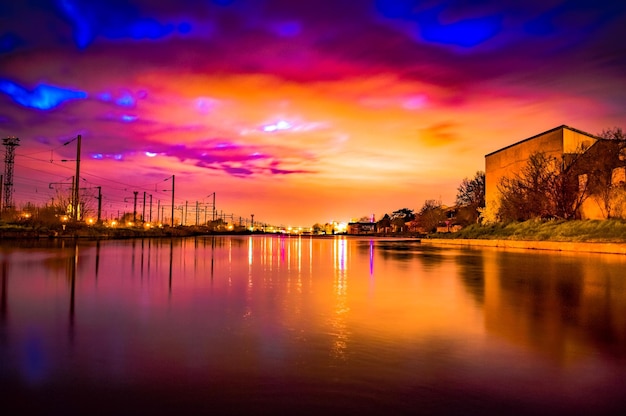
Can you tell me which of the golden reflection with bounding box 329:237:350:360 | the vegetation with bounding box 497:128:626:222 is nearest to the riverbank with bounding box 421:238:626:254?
the vegetation with bounding box 497:128:626:222

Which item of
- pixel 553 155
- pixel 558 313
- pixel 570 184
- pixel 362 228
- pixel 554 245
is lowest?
pixel 558 313

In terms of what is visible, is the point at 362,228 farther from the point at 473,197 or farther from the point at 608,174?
the point at 608,174

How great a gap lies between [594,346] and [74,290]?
989 centimetres

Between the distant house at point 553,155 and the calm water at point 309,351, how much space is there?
3282cm

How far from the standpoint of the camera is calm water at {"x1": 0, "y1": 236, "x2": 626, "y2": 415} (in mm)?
3656

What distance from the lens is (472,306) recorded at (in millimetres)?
8359

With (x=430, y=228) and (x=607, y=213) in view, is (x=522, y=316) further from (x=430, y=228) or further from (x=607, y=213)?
(x=430, y=228)

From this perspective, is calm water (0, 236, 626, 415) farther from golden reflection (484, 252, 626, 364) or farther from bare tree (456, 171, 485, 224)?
bare tree (456, 171, 485, 224)

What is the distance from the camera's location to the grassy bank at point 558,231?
28.1 m

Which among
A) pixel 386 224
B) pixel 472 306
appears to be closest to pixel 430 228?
pixel 386 224

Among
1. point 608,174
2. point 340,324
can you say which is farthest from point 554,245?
point 340,324

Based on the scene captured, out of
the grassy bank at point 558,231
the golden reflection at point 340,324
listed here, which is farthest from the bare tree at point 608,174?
the golden reflection at point 340,324

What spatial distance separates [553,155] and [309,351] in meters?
47.7

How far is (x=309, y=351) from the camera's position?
16.9 feet
